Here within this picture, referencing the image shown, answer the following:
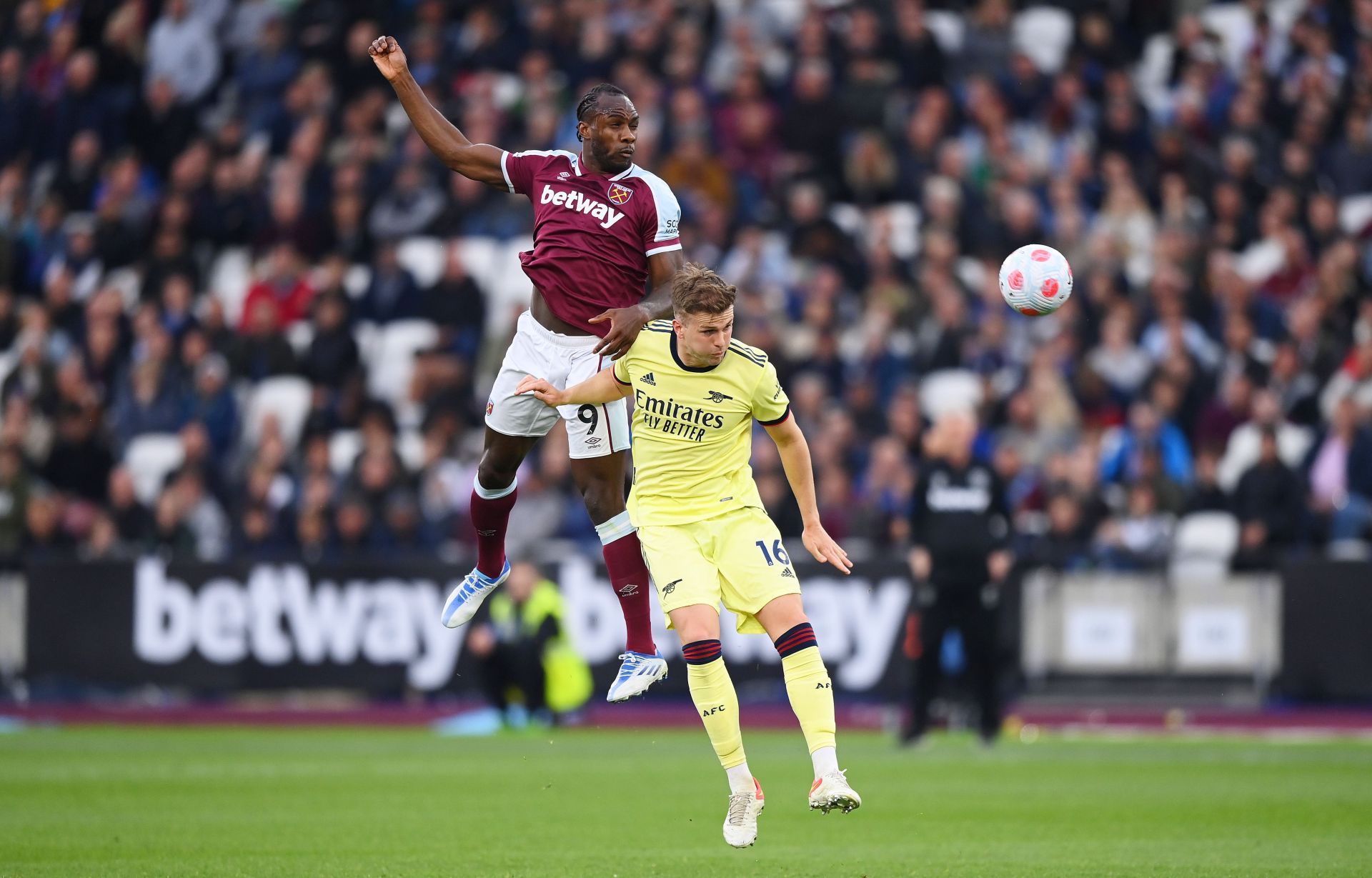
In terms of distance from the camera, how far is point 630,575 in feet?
34.0

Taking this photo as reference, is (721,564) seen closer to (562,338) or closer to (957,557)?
(562,338)

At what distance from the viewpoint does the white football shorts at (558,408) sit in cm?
1009

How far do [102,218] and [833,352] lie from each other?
8.96m

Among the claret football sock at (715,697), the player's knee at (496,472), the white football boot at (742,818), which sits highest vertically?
the player's knee at (496,472)

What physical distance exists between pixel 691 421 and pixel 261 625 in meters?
11.4

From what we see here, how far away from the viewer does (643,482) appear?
32.2 feet

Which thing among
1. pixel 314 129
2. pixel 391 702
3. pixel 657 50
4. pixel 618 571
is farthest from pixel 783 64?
pixel 618 571

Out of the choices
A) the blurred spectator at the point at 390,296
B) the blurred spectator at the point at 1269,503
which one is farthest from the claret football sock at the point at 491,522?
the blurred spectator at the point at 390,296

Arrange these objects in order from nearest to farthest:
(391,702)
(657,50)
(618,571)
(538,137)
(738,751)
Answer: (738,751)
(618,571)
(391,702)
(538,137)
(657,50)

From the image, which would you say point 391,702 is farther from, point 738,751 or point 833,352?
point 738,751

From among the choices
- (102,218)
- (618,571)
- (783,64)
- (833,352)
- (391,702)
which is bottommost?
(391,702)

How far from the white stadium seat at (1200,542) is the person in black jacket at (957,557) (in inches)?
97.4

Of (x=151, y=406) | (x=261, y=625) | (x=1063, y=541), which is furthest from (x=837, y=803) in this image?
(x=151, y=406)

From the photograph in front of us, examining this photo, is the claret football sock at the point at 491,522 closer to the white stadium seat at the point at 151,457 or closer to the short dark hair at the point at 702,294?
the short dark hair at the point at 702,294
